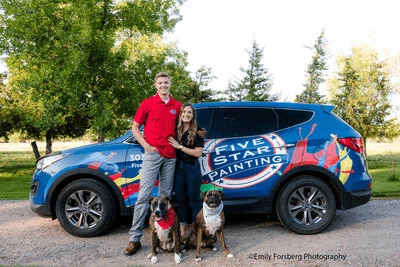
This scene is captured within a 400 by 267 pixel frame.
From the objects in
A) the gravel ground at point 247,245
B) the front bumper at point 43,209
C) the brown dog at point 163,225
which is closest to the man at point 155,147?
the brown dog at point 163,225

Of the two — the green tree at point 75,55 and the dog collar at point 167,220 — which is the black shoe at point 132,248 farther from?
the green tree at point 75,55

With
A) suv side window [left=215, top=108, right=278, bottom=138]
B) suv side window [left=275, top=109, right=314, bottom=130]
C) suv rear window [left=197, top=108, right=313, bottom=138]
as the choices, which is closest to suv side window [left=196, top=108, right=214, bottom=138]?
suv rear window [left=197, top=108, right=313, bottom=138]

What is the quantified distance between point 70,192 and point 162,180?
137 centimetres

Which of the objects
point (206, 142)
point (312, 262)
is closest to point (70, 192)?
point (206, 142)

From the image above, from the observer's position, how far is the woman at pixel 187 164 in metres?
4.58

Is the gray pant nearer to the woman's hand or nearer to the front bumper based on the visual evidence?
the woman's hand

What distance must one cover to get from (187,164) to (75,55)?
344 inches

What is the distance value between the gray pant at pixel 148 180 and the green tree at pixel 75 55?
8604 mm

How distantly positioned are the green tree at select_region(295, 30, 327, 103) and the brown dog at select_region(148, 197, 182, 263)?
1010 inches

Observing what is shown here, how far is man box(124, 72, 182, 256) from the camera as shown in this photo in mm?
4559

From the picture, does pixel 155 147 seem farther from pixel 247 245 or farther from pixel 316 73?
pixel 316 73

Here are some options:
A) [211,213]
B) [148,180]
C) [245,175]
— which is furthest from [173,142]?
[245,175]

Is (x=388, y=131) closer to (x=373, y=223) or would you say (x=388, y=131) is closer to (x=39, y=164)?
(x=373, y=223)

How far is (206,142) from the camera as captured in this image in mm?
5086
